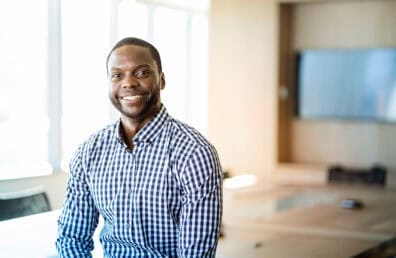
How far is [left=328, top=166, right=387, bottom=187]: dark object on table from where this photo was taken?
6.62m

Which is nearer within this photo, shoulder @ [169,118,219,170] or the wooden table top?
shoulder @ [169,118,219,170]

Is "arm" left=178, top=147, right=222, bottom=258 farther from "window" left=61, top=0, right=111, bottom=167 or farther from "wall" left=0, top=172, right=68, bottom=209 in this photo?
"window" left=61, top=0, right=111, bottom=167

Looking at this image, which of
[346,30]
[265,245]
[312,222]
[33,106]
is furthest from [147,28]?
[346,30]

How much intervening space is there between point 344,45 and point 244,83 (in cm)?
105

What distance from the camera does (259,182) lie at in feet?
21.8

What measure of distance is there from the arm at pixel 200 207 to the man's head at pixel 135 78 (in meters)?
0.22

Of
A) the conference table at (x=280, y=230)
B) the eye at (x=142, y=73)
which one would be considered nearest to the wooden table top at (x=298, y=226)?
the conference table at (x=280, y=230)

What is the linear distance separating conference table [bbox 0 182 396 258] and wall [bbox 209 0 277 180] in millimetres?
1752

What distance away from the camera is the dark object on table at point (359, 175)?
6617 millimetres

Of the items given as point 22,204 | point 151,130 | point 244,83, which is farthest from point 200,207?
point 244,83

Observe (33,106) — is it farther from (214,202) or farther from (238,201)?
(214,202)

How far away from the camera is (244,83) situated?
714 cm

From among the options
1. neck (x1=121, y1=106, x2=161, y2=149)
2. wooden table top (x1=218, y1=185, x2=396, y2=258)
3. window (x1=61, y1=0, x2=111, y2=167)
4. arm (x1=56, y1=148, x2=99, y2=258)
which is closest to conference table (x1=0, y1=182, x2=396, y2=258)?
wooden table top (x1=218, y1=185, x2=396, y2=258)

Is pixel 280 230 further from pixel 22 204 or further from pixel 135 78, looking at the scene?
pixel 135 78
